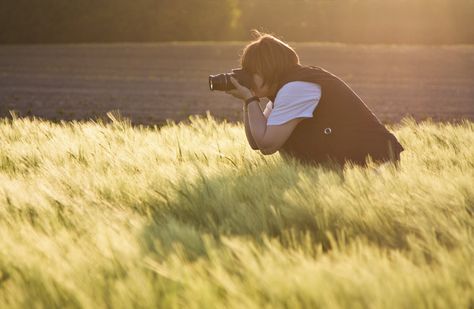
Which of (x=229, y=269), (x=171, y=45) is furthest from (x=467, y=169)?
(x=171, y=45)

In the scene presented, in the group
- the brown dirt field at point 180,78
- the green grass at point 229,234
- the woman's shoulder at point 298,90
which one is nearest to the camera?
the green grass at point 229,234

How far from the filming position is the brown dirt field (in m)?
13.4

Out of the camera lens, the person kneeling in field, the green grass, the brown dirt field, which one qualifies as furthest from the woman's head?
the brown dirt field

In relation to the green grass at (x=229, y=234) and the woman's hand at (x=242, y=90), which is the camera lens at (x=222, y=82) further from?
the green grass at (x=229, y=234)

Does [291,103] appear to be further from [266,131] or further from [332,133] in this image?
[332,133]

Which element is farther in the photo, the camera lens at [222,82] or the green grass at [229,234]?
the camera lens at [222,82]

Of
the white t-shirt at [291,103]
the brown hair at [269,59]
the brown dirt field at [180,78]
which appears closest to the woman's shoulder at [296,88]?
the white t-shirt at [291,103]

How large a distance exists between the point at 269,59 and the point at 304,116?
1.19 feet

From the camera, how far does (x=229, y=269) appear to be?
1.85 m

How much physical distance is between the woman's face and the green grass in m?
0.36

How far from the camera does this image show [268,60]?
363 centimetres

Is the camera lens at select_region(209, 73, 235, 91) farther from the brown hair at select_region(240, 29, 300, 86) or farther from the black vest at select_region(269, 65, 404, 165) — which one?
the black vest at select_region(269, 65, 404, 165)

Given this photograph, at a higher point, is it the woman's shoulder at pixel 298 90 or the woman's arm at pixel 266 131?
the woman's shoulder at pixel 298 90

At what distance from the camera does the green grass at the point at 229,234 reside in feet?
5.34
